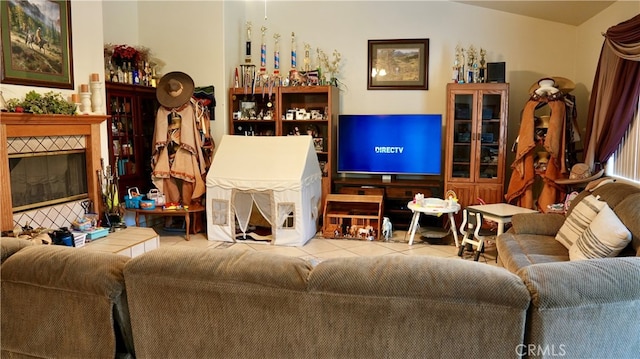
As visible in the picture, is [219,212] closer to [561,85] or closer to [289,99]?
[289,99]

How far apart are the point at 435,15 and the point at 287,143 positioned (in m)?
2.45

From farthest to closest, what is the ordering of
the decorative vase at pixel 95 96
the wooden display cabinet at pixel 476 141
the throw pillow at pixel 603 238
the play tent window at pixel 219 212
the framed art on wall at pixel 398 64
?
the framed art on wall at pixel 398 64
the wooden display cabinet at pixel 476 141
the play tent window at pixel 219 212
the decorative vase at pixel 95 96
the throw pillow at pixel 603 238

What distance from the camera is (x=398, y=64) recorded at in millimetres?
5879

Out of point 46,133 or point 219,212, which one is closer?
point 46,133

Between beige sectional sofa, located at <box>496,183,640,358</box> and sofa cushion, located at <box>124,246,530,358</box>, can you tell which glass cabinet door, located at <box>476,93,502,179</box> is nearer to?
beige sectional sofa, located at <box>496,183,640,358</box>

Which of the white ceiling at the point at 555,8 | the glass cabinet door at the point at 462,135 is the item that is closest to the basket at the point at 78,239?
Result: the glass cabinet door at the point at 462,135

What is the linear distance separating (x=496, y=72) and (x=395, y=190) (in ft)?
5.74

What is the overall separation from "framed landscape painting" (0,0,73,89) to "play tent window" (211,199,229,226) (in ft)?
5.91

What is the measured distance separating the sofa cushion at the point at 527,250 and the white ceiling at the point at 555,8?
101 inches

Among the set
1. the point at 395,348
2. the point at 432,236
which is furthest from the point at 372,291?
the point at 432,236

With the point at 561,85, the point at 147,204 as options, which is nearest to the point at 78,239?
the point at 147,204

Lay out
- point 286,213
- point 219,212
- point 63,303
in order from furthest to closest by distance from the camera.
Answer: point 219,212, point 286,213, point 63,303

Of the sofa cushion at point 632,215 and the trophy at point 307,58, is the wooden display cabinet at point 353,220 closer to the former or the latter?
the trophy at point 307,58

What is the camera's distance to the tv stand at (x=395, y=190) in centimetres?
557
